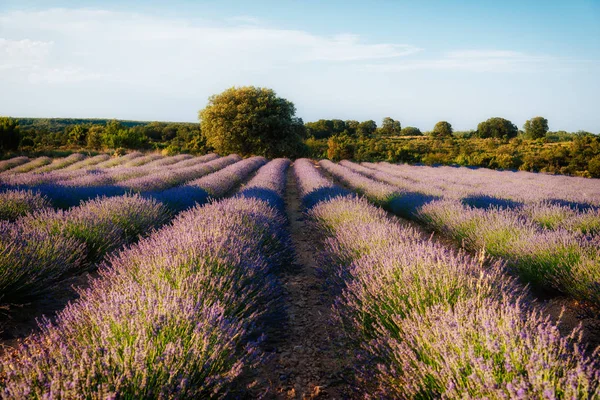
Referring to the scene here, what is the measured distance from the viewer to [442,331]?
1661 millimetres

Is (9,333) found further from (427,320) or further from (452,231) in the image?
(452,231)

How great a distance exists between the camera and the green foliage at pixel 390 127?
66.9 metres

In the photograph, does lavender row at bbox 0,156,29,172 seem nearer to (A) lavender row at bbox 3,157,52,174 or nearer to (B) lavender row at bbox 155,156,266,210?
(A) lavender row at bbox 3,157,52,174

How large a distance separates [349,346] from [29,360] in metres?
1.68

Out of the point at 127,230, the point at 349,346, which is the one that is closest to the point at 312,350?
the point at 349,346

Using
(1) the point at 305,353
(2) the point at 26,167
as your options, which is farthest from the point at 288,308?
(2) the point at 26,167

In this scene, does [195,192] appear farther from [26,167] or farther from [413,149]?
[413,149]

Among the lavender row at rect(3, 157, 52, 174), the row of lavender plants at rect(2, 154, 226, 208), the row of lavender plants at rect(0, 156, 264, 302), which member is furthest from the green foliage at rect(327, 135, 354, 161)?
the row of lavender plants at rect(0, 156, 264, 302)

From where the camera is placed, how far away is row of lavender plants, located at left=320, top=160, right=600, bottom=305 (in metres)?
3.08

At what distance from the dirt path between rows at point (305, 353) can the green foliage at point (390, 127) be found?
214 feet

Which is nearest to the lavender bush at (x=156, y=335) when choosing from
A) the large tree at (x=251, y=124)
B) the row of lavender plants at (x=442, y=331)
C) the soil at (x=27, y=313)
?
the soil at (x=27, y=313)

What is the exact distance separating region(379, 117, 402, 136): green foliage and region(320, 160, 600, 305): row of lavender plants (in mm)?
62506

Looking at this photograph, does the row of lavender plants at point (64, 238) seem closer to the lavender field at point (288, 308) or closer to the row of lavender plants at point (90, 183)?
the lavender field at point (288, 308)

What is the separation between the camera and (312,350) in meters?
2.43
